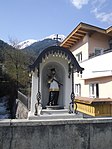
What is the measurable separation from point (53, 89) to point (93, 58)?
8467 millimetres

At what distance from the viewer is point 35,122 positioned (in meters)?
4.93

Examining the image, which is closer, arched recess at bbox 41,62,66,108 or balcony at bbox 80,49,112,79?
arched recess at bbox 41,62,66,108

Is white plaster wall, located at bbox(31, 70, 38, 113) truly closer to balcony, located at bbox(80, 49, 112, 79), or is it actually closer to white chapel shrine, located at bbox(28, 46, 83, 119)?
white chapel shrine, located at bbox(28, 46, 83, 119)

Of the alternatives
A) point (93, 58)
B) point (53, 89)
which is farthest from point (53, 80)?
point (93, 58)

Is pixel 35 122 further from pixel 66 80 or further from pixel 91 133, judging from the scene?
pixel 66 80

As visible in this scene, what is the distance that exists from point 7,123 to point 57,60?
3.06m

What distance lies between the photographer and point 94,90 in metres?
15.9

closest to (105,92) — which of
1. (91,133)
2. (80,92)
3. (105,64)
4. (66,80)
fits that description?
(105,64)

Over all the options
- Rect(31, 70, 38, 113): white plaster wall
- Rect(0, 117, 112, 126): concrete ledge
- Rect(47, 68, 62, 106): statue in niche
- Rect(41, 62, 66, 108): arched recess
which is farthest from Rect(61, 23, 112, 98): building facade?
Rect(0, 117, 112, 126): concrete ledge

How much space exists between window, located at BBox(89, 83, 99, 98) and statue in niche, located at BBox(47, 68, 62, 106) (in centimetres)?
909

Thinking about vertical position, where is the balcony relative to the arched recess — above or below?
above

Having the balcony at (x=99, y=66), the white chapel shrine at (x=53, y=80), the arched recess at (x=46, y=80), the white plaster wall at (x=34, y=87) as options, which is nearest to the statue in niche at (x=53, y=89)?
the white chapel shrine at (x=53, y=80)

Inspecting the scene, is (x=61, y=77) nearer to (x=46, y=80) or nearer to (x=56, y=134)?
(x=46, y=80)

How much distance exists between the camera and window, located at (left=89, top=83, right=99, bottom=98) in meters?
15.5
